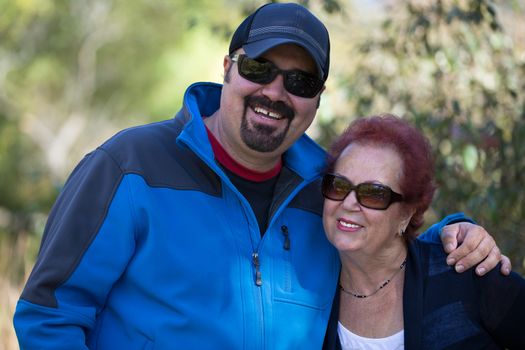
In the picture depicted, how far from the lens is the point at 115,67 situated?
30.9 metres

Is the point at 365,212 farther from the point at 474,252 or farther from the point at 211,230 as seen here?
the point at 211,230

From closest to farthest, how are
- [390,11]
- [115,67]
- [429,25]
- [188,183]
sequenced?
1. [188,183]
2. [429,25]
3. [390,11]
4. [115,67]

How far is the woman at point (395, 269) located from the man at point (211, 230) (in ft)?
0.43

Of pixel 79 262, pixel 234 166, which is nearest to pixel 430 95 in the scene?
pixel 234 166

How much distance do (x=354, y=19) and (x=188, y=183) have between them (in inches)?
237

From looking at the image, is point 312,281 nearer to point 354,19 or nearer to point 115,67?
point 354,19

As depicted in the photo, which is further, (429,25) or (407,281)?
(429,25)

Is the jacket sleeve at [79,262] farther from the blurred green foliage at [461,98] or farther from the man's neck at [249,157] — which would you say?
the blurred green foliage at [461,98]

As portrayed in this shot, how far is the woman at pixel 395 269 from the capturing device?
9.98ft

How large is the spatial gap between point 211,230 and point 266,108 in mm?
586

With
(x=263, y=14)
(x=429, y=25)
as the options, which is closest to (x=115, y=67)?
(x=429, y=25)

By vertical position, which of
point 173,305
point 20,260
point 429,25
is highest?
point 429,25

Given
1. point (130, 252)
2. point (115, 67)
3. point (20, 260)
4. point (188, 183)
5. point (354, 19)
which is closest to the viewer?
point (130, 252)

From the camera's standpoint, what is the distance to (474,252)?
309cm
